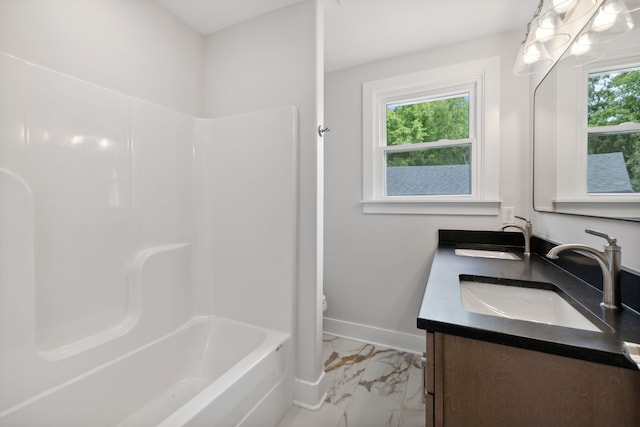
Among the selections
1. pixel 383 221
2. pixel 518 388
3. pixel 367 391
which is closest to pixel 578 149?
pixel 518 388

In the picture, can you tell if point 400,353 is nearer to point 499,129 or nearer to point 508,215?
point 508,215

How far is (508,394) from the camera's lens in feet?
2.26

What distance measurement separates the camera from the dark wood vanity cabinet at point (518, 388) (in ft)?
1.98

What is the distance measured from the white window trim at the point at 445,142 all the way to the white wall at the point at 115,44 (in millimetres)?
1382

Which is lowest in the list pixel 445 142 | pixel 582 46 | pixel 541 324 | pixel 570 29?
pixel 541 324

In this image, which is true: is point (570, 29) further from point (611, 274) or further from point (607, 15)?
point (611, 274)

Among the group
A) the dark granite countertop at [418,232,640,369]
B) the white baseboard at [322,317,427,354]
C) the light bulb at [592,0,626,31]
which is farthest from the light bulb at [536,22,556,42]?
the white baseboard at [322,317,427,354]

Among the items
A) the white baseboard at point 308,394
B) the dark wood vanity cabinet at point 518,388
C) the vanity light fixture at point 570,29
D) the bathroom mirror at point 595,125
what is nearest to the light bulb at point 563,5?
the vanity light fixture at point 570,29

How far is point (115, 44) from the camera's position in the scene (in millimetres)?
1418

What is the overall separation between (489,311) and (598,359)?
47 cm

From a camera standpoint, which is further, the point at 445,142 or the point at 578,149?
the point at 445,142

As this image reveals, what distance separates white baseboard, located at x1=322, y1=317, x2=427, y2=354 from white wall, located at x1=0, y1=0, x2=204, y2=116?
2.07 meters

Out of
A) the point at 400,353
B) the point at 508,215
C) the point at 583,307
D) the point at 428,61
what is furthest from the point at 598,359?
the point at 428,61

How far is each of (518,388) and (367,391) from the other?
1.21 m
